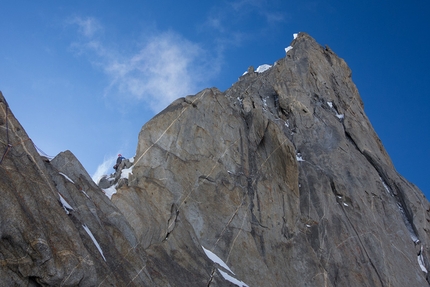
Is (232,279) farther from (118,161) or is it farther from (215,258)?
(118,161)

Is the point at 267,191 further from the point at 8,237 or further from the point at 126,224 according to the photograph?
the point at 8,237

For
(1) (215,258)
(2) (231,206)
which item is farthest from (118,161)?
(1) (215,258)

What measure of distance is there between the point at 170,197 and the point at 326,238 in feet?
47.9

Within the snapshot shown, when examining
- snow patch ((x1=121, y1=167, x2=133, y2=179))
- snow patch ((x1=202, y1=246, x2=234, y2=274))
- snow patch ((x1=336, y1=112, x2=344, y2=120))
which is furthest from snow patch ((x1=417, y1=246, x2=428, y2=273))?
snow patch ((x1=121, y1=167, x2=133, y2=179))

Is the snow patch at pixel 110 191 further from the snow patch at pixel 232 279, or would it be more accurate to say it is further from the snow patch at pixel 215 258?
the snow patch at pixel 232 279

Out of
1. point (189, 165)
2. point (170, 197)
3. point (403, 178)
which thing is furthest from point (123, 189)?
point (403, 178)

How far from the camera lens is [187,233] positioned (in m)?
29.2

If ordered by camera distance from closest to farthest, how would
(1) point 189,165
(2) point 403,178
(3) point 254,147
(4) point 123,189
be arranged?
(4) point 123,189
(1) point 189,165
(3) point 254,147
(2) point 403,178

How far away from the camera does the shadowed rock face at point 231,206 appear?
17953 mm

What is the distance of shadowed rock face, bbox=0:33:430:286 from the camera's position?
1795 cm

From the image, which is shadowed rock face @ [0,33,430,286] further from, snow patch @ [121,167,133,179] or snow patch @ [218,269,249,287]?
snow patch @ [121,167,133,179]

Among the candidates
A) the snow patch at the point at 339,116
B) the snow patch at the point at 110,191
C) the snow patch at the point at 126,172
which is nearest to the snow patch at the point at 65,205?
the snow patch at the point at 110,191

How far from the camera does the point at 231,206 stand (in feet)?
111

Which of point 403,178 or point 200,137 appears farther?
point 403,178
